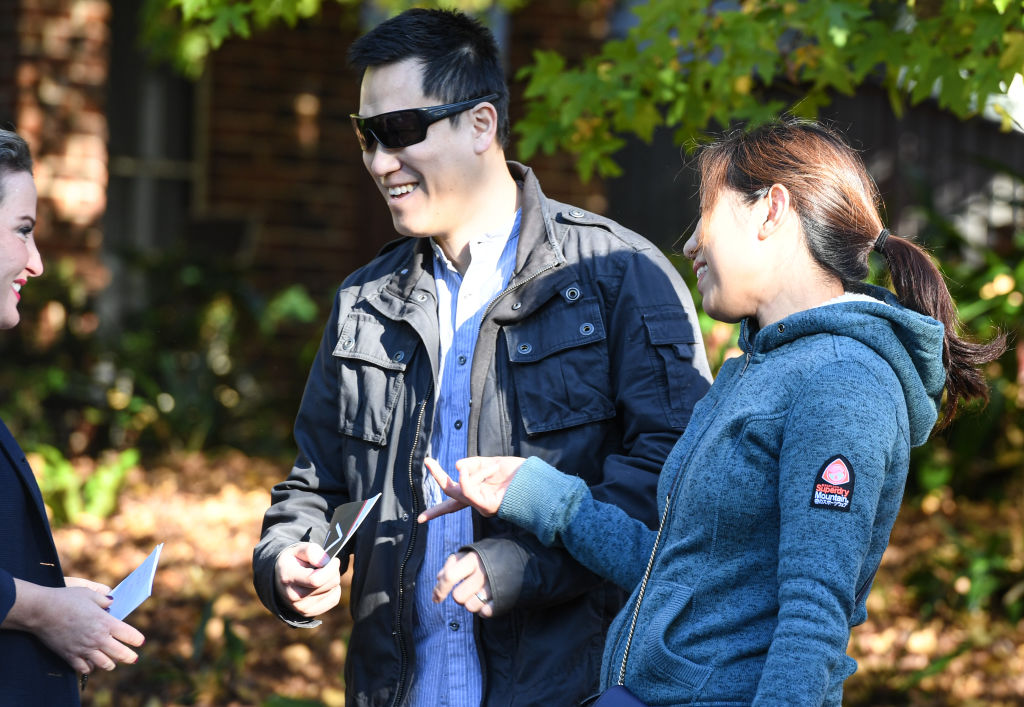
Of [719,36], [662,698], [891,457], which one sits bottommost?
[662,698]

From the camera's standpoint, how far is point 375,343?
8.73ft

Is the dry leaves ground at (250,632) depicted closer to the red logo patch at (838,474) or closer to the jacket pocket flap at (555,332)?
the jacket pocket flap at (555,332)

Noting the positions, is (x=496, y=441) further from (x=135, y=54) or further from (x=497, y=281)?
(x=135, y=54)

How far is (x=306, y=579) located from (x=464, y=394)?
533mm

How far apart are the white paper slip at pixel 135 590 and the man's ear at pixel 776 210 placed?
4.44ft

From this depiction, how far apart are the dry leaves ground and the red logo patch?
2.92 m

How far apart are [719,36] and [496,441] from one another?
178 centimetres

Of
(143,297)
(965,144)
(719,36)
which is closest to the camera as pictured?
(719,36)

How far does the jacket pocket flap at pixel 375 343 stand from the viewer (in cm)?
262

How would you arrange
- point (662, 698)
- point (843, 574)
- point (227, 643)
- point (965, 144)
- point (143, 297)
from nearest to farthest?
point (843, 574) → point (662, 698) → point (227, 643) → point (143, 297) → point (965, 144)

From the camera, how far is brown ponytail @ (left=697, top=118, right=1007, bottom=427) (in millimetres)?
1975

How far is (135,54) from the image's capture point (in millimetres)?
9148

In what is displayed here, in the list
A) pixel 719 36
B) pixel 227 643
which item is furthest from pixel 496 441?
pixel 227 643

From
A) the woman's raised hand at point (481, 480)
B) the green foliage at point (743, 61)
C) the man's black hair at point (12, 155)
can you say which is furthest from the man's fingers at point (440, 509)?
the green foliage at point (743, 61)
